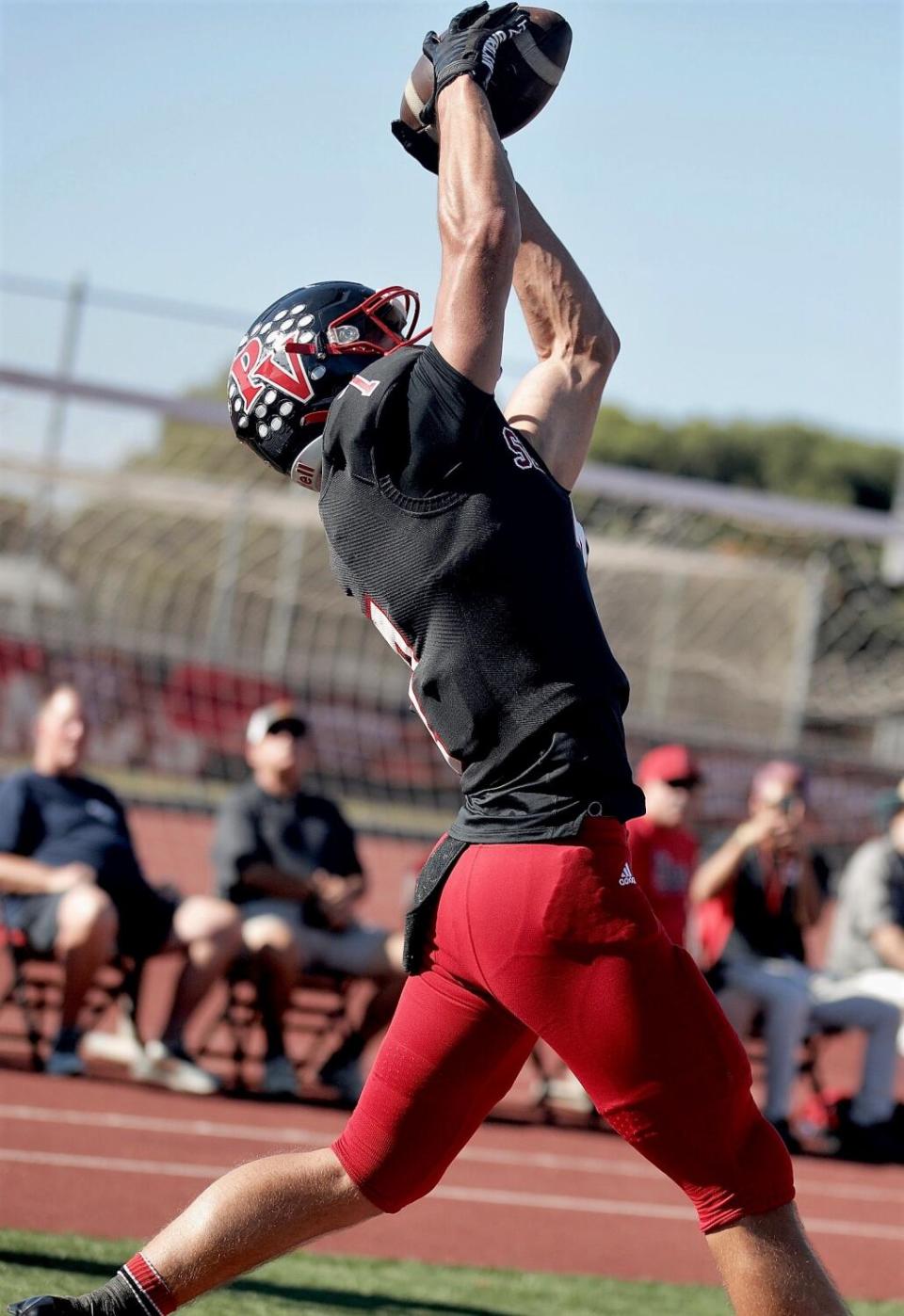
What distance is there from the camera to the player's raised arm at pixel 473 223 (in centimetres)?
306

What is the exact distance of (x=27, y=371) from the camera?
1231cm

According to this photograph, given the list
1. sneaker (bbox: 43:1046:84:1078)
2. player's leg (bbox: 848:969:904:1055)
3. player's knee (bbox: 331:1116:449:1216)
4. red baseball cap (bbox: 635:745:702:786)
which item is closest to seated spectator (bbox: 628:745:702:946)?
red baseball cap (bbox: 635:745:702:786)

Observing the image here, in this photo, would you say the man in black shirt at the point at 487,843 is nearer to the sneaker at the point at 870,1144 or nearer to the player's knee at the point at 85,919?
the player's knee at the point at 85,919

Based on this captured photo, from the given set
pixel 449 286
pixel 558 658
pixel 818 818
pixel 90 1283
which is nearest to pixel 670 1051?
pixel 558 658

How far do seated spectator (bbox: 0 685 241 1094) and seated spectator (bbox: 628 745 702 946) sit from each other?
6.20 ft

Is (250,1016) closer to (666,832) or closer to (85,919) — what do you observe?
(85,919)

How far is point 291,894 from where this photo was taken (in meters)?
7.98

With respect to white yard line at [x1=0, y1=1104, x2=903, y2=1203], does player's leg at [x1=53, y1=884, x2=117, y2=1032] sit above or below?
above

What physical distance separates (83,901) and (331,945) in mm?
1223

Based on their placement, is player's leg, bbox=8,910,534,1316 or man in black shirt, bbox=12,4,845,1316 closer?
man in black shirt, bbox=12,4,845,1316

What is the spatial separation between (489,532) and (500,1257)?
11.1ft

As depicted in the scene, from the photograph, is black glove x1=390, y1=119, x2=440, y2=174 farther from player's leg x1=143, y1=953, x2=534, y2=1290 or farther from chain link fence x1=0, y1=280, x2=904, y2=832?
chain link fence x1=0, y1=280, x2=904, y2=832

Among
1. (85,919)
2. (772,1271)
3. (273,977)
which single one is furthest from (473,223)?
(273,977)

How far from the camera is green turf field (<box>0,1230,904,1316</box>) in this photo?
183 inches
